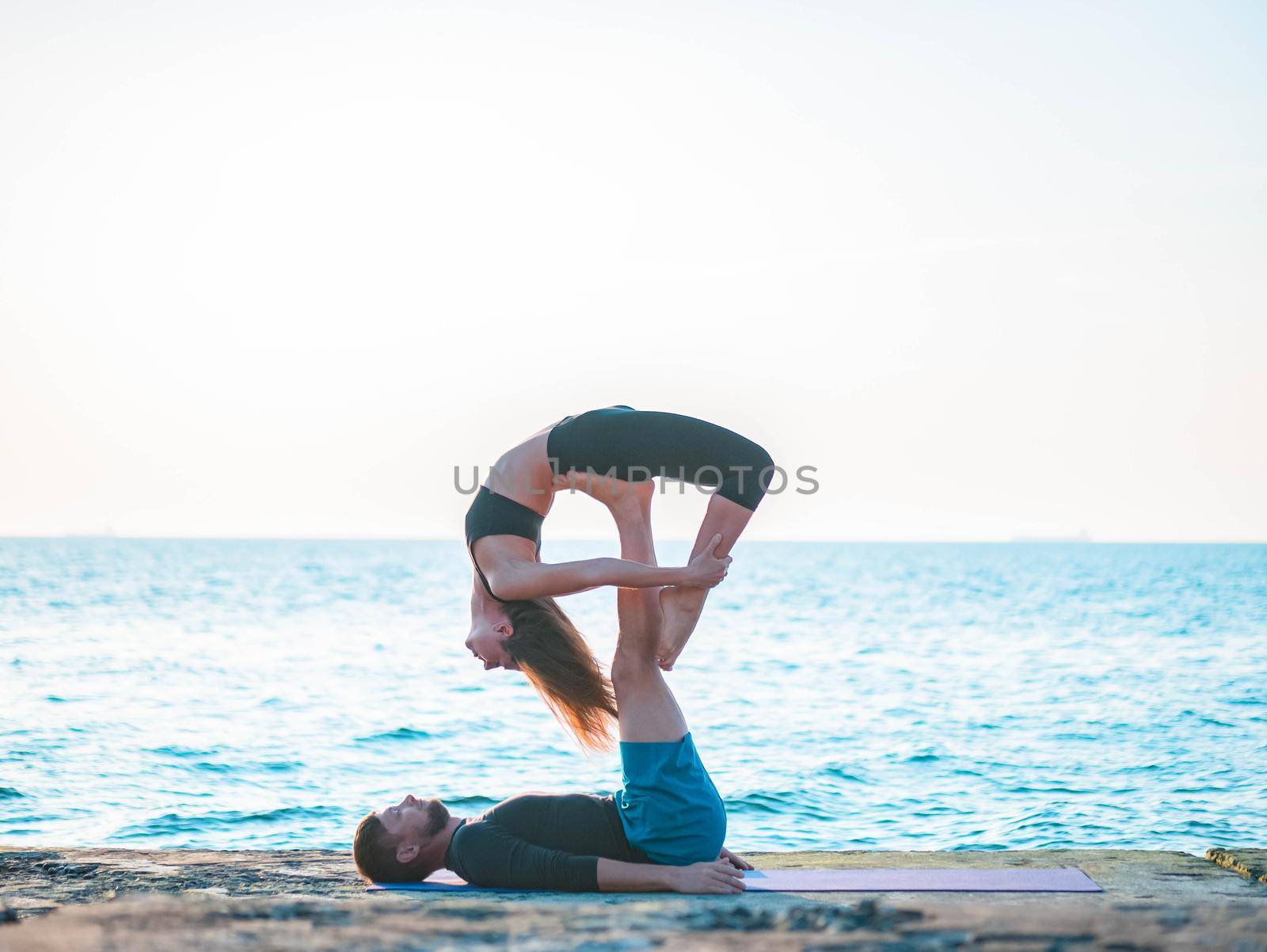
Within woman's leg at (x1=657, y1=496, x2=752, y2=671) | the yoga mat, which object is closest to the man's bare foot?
woman's leg at (x1=657, y1=496, x2=752, y2=671)

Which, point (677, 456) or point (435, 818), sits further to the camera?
point (677, 456)

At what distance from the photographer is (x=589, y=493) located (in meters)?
4.96

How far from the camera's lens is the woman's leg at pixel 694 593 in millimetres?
4523

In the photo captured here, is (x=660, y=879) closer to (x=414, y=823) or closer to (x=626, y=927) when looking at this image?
(x=414, y=823)

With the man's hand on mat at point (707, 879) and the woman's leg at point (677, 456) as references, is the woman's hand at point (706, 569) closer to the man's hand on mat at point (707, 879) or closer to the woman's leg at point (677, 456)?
the woman's leg at point (677, 456)

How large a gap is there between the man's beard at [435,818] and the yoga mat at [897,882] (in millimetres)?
199

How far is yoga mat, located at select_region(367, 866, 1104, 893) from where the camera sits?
160 inches

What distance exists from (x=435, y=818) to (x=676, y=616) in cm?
121

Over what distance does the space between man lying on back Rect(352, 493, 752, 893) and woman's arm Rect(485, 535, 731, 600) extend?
0.35 ft

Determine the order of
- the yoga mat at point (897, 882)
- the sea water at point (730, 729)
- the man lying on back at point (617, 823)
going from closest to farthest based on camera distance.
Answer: the yoga mat at point (897, 882), the man lying on back at point (617, 823), the sea water at point (730, 729)

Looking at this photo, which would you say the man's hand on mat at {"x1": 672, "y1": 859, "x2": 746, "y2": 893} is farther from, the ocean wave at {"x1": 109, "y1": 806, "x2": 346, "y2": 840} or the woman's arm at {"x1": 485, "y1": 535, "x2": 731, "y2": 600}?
the ocean wave at {"x1": 109, "y1": 806, "x2": 346, "y2": 840}

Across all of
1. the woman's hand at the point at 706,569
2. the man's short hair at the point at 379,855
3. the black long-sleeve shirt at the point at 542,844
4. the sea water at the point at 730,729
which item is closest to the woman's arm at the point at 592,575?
the woman's hand at the point at 706,569

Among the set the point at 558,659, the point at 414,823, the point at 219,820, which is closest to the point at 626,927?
the point at 414,823

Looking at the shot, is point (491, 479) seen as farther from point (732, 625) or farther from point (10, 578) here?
point (10, 578)
